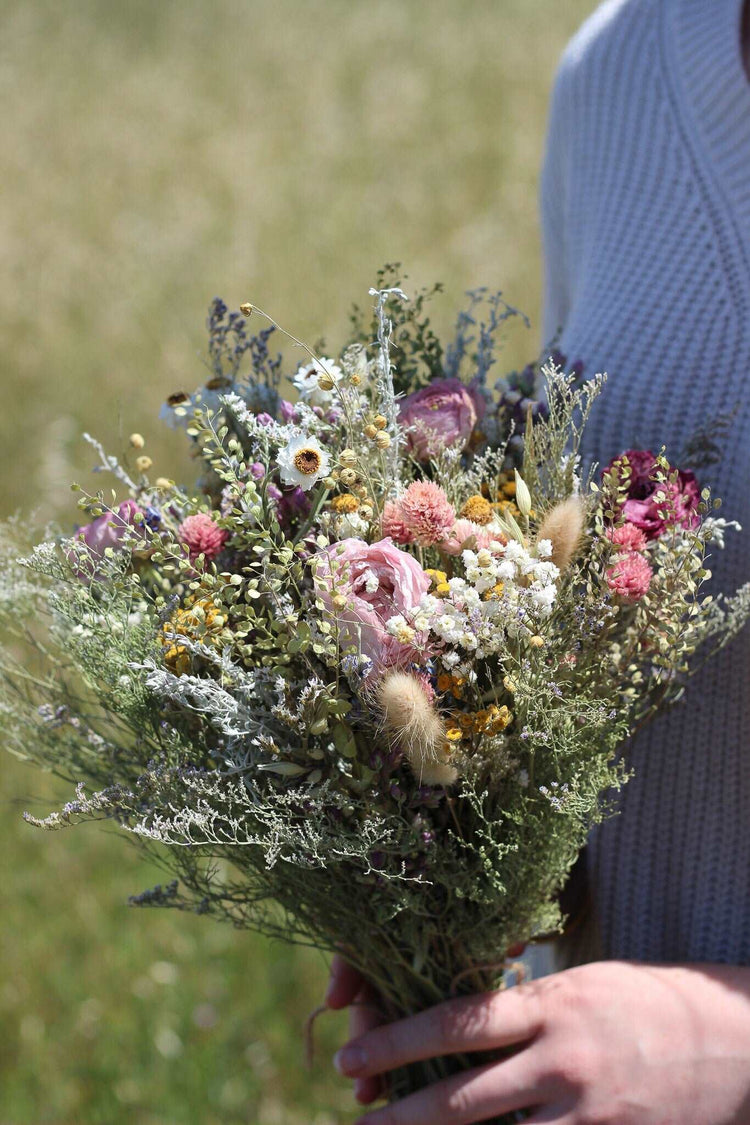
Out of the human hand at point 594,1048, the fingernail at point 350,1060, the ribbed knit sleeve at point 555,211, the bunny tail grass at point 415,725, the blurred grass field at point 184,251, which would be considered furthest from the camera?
the blurred grass field at point 184,251

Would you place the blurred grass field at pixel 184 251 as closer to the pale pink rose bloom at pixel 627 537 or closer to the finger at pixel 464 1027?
the finger at pixel 464 1027

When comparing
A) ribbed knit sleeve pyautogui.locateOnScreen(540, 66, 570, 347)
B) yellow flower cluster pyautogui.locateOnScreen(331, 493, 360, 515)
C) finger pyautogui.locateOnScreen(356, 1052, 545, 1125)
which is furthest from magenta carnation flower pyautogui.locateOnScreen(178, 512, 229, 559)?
ribbed knit sleeve pyautogui.locateOnScreen(540, 66, 570, 347)

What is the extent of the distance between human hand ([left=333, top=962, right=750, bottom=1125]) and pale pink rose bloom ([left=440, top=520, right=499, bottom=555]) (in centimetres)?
53

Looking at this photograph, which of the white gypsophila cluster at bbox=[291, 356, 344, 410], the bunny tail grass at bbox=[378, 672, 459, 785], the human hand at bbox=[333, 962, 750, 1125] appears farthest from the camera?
the human hand at bbox=[333, 962, 750, 1125]

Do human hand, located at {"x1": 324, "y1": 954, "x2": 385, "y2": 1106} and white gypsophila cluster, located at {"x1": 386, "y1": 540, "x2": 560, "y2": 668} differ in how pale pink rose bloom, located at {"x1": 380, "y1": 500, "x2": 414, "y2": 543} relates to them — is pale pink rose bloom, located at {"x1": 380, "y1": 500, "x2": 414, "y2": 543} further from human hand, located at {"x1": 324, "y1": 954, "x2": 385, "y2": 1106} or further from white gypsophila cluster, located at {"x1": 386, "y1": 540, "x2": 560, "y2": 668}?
human hand, located at {"x1": 324, "y1": 954, "x2": 385, "y2": 1106}

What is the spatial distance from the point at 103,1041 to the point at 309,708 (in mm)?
1882

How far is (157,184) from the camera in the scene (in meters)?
5.34

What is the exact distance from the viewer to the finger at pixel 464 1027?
3.41ft

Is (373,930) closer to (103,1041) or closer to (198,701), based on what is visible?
(198,701)

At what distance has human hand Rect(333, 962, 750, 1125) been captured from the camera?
1011 mm

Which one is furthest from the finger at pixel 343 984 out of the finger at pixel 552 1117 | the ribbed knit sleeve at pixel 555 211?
the ribbed knit sleeve at pixel 555 211

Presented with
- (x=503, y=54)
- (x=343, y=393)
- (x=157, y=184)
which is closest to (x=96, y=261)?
(x=157, y=184)

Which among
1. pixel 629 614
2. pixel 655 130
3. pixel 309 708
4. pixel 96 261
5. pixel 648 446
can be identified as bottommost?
pixel 309 708

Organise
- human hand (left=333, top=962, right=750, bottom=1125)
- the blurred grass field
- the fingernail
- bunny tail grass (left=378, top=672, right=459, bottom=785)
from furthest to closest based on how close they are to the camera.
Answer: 1. the blurred grass field
2. the fingernail
3. human hand (left=333, top=962, right=750, bottom=1125)
4. bunny tail grass (left=378, top=672, right=459, bottom=785)
